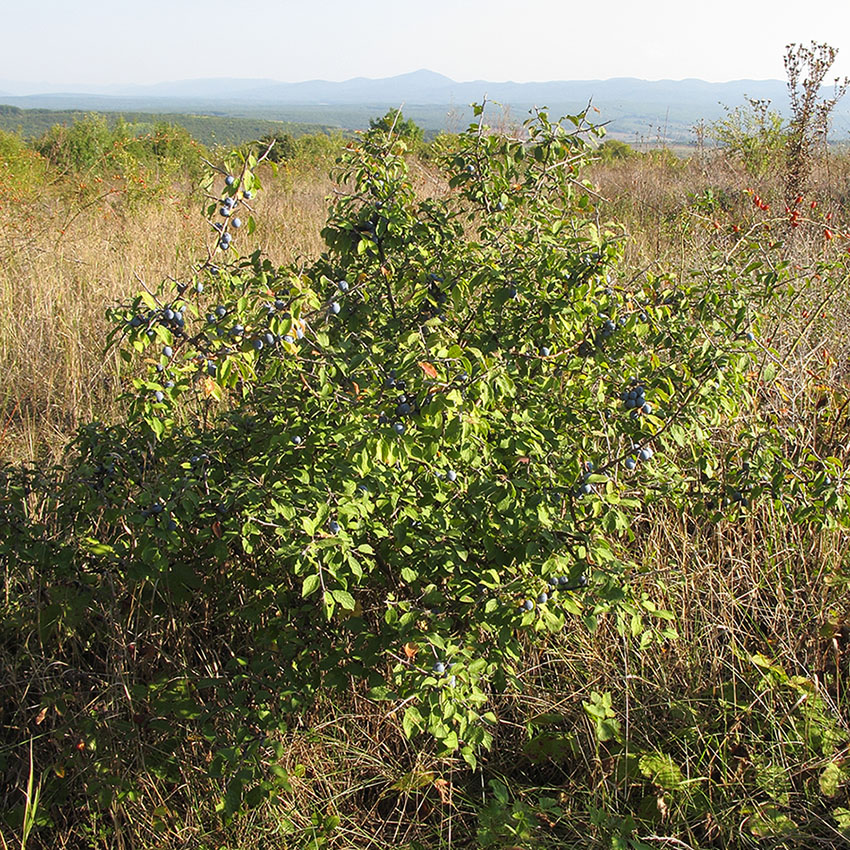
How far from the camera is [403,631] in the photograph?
1.87 meters

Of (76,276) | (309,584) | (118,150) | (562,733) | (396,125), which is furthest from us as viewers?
(118,150)

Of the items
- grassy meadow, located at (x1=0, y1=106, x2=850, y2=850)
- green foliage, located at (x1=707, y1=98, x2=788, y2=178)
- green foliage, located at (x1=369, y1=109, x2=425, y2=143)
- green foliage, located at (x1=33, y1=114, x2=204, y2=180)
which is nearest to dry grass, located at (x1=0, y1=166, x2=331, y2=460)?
grassy meadow, located at (x1=0, y1=106, x2=850, y2=850)

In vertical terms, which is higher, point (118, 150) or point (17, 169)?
point (118, 150)

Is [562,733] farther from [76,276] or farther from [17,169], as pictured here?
[17,169]

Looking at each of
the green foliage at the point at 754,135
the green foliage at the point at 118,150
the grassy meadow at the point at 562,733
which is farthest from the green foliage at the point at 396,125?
the green foliage at the point at 118,150

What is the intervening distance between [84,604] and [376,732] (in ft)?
3.07

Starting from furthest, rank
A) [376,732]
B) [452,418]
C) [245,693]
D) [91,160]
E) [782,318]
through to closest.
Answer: [91,160]
[782,318]
[376,732]
[245,693]
[452,418]

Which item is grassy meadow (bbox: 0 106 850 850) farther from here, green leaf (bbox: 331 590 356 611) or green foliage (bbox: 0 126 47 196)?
green foliage (bbox: 0 126 47 196)

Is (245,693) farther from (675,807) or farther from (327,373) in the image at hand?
(675,807)

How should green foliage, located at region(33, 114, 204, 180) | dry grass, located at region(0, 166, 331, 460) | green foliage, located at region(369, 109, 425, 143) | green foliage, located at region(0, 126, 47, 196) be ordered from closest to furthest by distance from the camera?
green foliage, located at region(369, 109, 425, 143) < dry grass, located at region(0, 166, 331, 460) < green foliage, located at region(0, 126, 47, 196) < green foliage, located at region(33, 114, 204, 180)

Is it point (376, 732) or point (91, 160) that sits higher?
point (91, 160)

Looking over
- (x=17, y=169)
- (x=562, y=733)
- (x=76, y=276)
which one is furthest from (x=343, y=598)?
(x=17, y=169)

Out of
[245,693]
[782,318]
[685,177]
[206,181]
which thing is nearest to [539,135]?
[206,181]

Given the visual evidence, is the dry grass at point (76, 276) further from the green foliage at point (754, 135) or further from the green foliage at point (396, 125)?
the green foliage at point (754, 135)
